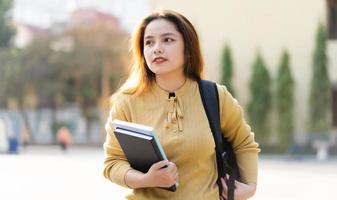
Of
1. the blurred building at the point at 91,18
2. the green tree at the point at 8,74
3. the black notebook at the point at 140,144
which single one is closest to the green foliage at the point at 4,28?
the green tree at the point at 8,74

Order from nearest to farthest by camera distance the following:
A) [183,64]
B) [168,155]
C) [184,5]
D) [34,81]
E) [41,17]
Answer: [168,155] < [183,64] < [184,5] < [34,81] < [41,17]

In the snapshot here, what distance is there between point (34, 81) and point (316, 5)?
1445cm

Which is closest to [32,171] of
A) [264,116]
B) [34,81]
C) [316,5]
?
[264,116]

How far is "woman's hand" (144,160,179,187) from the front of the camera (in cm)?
→ 188

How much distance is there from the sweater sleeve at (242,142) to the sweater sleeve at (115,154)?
12.1 inches

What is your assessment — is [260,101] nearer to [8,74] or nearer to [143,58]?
[8,74]

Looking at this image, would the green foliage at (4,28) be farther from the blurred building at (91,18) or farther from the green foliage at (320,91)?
the green foliage at (320,91)

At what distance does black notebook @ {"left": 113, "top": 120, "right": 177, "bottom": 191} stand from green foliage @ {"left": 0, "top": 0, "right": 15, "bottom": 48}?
114 feet

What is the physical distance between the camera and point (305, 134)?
23.7 m

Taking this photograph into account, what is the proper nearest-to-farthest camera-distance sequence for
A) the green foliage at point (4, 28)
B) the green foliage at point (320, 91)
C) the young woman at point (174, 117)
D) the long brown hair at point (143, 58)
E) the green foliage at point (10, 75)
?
1. the young woman at point (174, 117)
2. the long brown hair at point (143, 58)
3. the green foliage at point (320, 91)
4. the green foliage at point (10, 75)
5. the green foliage at point (4, 28)

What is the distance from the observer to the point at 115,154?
2037 millimetres

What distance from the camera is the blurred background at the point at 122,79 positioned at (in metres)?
13.4

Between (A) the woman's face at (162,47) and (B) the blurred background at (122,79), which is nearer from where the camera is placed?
(A) the woman's face at (162,47)

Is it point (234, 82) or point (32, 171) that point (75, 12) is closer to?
point (234, 82)
